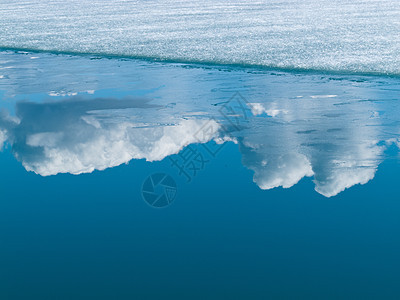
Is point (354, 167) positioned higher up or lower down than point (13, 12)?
lower down

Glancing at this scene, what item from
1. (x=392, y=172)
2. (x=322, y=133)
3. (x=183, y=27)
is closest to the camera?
(x=392, y=172)

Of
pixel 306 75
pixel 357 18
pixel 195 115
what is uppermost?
pixel 357 18

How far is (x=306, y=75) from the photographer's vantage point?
35.6 ft

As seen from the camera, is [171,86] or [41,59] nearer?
[171,86]

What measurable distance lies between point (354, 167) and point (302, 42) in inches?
328

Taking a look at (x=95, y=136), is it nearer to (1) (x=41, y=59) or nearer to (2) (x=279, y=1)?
(1) (x=41, y=59)

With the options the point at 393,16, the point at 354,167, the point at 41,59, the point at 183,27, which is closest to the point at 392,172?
the point at 354,167

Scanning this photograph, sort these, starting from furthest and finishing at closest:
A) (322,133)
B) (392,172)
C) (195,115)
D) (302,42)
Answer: (302,42)
(195,115)
(322,133)
(392,172)

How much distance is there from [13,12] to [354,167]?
2448 centimetres

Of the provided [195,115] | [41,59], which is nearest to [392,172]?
[195,115]

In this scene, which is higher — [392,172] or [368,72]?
[368,72]

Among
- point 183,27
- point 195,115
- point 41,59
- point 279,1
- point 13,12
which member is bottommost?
point 195,115

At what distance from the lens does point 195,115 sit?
8.50 m

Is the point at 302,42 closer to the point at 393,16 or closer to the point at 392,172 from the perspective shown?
the point at 393,16
